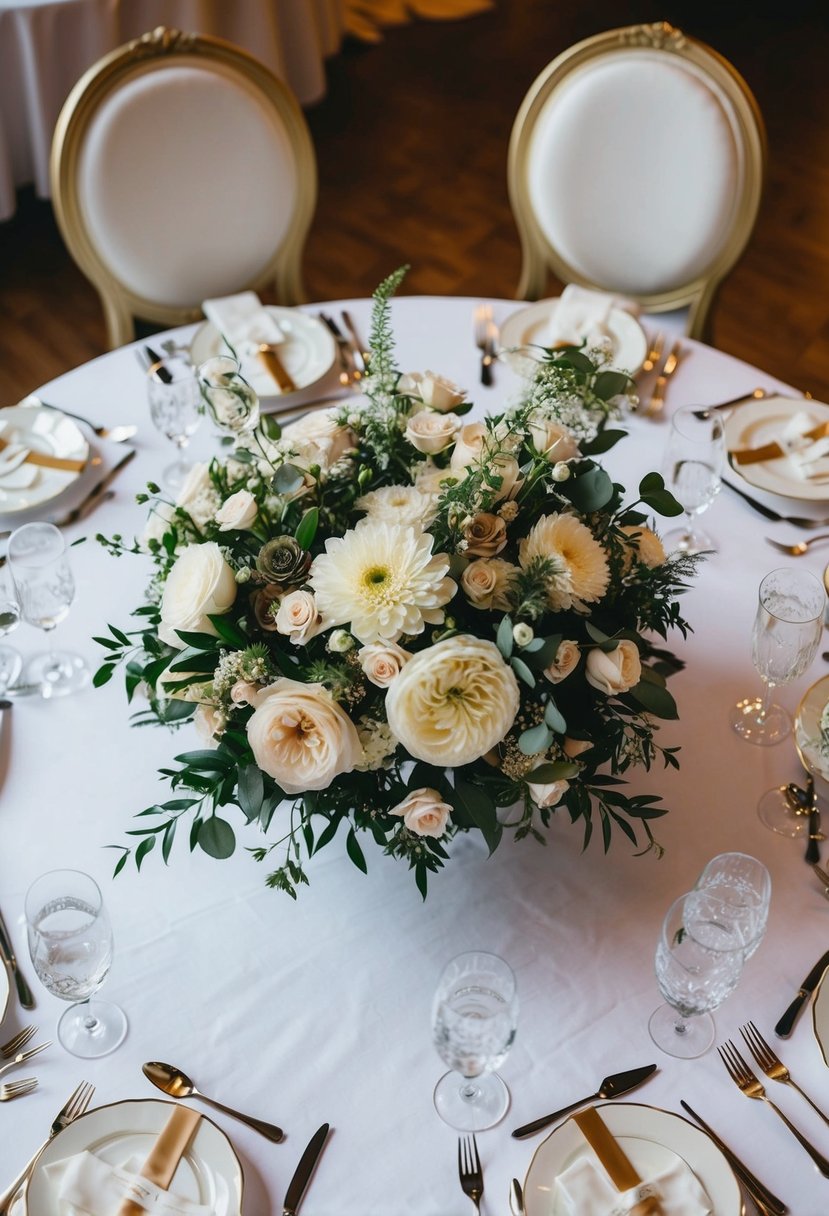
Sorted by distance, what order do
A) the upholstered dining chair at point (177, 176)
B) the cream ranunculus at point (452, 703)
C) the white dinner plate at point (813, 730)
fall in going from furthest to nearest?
the upholstered dining chair at point (177, 176) < the white dinner plate at point (813, 730) < the cream ranunculus at point (452, 703)

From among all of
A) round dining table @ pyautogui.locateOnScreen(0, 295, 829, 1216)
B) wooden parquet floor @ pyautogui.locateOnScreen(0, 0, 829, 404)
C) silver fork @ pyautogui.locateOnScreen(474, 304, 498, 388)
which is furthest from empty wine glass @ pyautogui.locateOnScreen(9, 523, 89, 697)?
wooden parquet floor @ pyautogui.locateOnScreen(0, 0, 829, 404)

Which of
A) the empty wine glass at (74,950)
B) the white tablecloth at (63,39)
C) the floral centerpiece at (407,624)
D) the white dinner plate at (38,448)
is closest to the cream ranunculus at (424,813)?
the floral centerpiece at (407,624)

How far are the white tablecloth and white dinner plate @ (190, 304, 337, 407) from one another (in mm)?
1408

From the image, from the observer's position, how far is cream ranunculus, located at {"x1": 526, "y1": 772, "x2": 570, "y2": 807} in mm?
1122

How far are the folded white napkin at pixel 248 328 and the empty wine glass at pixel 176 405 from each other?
0.18m

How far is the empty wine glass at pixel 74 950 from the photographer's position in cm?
113

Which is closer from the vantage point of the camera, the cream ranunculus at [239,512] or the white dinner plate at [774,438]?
the cream ranunculus at [239,512]

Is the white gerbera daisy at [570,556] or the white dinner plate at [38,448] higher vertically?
the white gerbera daisy at [570,556]

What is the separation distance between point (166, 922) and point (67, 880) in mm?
174

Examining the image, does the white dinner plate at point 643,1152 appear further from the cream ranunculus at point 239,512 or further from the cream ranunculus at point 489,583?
the cream ranunculus at point 239,512

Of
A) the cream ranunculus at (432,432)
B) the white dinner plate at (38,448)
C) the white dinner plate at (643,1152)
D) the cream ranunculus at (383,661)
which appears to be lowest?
the white dinner plate at (643,1152)

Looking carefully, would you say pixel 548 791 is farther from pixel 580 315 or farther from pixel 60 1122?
pixel 580 315

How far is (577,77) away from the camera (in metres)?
2.28

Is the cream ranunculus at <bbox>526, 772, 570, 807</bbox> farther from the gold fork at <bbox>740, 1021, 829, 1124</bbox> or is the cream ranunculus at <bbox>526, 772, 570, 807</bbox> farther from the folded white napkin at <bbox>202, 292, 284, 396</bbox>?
the folded white napkin at <bbox>202, 292, 284, 396</bbox>
